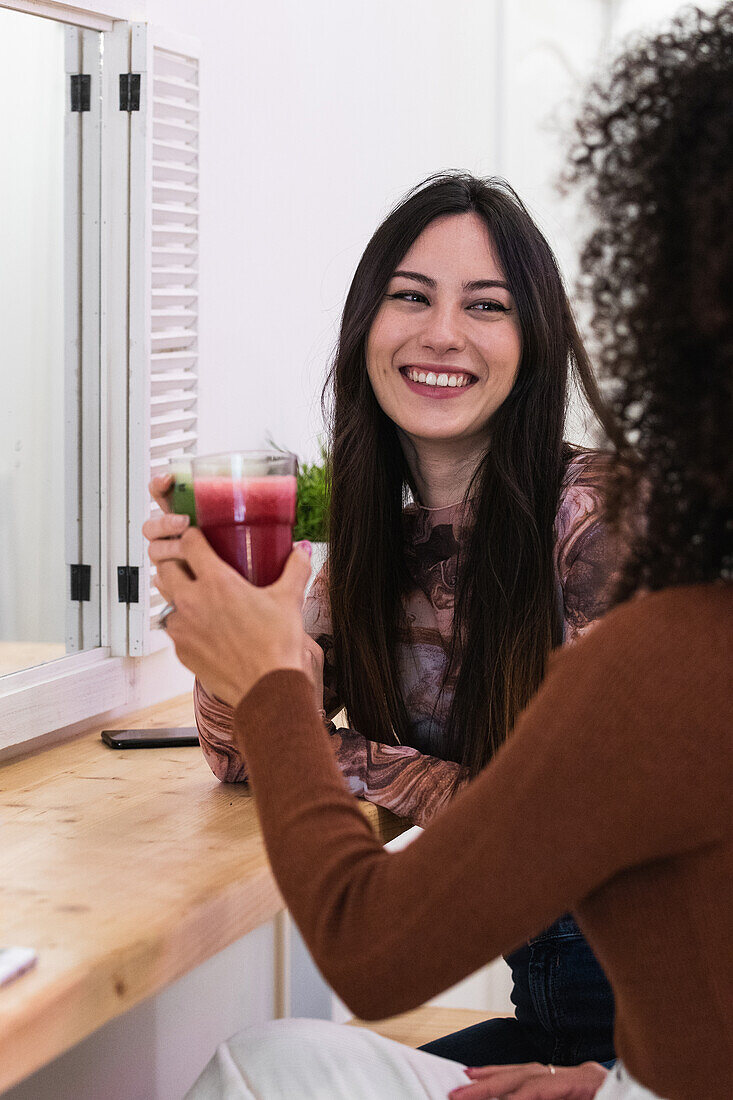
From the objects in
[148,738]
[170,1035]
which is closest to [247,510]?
[148,738]

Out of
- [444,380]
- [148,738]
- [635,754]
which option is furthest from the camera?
[148,738]

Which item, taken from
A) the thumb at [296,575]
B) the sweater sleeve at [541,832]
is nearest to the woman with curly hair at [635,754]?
the sweater sleeve at [541,832]

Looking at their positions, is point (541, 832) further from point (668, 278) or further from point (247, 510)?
point (247, 510)

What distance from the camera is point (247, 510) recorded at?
120 centimetres

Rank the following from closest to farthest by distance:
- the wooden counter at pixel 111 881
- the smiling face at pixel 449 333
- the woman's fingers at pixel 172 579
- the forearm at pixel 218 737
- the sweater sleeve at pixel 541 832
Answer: the sweater sleeve at pixel 541 832 < the wooden counter at pixel 111 881 < the woman's fingers at pixel 172 579 < the forearm at pixel 218 737 < the smiling face at pixel 449 333

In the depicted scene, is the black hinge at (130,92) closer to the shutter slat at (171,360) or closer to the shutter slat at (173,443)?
the shutter slat at (171,360)

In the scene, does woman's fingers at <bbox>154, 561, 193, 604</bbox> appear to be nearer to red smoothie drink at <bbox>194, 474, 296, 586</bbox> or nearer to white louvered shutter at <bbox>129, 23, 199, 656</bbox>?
red smoothie drink at <bbox>194, 474, 296, 586</bbox>

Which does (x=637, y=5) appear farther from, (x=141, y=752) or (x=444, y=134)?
(x=141, y=752)

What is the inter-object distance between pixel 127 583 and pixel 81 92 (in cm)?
A: 79

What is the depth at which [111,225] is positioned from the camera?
204 cm

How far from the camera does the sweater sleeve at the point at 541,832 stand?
0.81m

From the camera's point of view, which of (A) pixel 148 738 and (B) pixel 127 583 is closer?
(A) pixel 148 738

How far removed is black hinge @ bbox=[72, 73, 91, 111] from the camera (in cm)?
200

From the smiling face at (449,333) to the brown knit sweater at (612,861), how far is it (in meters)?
0.94
